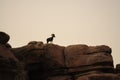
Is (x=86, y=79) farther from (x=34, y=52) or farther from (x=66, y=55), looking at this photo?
(x=34, y=52)

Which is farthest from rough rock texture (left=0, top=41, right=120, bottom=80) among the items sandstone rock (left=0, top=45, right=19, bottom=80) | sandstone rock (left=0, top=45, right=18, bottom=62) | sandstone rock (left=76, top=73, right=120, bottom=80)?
sandstone rock (left=0, top=45, right=19, bottom=80)

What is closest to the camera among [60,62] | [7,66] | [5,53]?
[7,66]

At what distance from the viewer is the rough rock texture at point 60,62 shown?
22.5 metres

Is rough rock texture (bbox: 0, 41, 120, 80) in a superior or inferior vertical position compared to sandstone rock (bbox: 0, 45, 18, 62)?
inferior

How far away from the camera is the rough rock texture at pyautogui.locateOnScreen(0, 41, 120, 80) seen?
73.7ft

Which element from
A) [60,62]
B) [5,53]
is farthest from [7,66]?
[60,62]

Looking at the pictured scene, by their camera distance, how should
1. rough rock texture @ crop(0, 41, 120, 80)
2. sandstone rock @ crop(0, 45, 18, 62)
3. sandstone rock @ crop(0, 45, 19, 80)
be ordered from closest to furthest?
sandstone rock @ crop(0, 45, 19, 80), sandstone rock @ crop(0, 45, 18, 62), rough rock texture @ crop(0, 41, 120, 80)

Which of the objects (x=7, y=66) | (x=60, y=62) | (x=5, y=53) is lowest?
(x=60, y=62)

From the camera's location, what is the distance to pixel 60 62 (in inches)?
905

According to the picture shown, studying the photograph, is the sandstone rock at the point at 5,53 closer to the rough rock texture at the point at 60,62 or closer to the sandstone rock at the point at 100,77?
the rough rock texture at the point at 60,62

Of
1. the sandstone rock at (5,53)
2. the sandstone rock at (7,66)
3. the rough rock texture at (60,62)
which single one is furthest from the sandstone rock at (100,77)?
the sandstone rock at (5,53)

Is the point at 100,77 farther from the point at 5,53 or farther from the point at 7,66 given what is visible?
the point at 5,53

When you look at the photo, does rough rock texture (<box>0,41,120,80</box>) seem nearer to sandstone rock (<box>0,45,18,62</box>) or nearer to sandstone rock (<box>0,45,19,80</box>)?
sandstone rock (<box>0,45,18,62</box>)

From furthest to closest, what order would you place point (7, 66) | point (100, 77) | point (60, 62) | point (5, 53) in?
1. point (60, 62)
2. point (100, 77)
3. point (5, 53)
4. point (7, 66)
